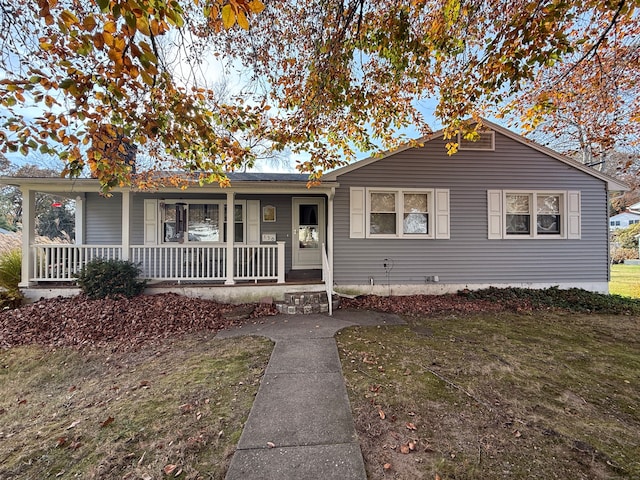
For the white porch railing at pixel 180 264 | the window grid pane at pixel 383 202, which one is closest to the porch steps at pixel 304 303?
the white porch railing at pixel 180 264

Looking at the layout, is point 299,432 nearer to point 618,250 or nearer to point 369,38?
point 369,38

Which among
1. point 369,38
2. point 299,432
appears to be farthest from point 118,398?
point 369,38

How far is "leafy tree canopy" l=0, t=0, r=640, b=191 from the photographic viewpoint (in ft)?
8.72

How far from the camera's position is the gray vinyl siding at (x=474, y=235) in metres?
7.53

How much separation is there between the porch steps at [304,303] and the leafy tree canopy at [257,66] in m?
2.83

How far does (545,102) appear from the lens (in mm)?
4629

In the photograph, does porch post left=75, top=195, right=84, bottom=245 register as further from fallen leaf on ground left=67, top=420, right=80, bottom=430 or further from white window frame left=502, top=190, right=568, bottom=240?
white window frame left=502, top=190, right=568, bottom=240

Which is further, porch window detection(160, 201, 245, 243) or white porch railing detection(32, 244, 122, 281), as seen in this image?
porch window detection(160, 201, 245, 243)

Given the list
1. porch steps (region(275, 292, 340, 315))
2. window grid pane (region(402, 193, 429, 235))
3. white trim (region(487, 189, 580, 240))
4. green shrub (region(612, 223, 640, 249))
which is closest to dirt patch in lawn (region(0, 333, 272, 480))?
porch steps (region(275, 292, 340, 315))

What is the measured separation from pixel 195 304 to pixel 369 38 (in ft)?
19.9

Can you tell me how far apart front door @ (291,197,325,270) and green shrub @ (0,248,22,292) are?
6.89m

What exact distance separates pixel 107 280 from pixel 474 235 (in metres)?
9.25

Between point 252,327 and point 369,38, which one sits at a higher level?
point 369,38

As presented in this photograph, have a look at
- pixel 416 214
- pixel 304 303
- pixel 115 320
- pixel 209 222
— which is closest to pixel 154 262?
pixel 115 320
